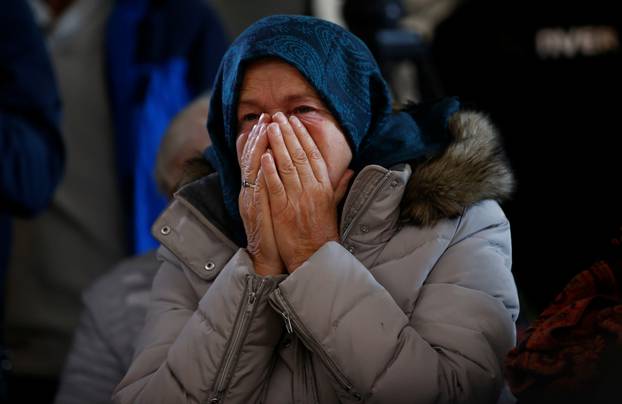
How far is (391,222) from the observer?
173cm

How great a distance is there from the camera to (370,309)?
5.14 ft

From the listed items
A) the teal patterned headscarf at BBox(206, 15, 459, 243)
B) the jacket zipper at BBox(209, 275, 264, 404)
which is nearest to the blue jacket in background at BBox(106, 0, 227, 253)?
the teal patterned headscarf at BBox(206, 15, 459, 243)

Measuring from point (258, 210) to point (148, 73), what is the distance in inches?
55.7

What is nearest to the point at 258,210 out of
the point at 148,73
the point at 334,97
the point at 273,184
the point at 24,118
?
the point at 273,184

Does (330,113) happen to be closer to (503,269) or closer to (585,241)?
(503,269)

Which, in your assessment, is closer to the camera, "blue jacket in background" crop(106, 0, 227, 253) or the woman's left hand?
the woman's left hand

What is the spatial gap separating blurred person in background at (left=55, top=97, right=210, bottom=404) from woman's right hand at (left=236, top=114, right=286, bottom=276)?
0.36 meters

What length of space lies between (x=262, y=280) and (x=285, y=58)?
43cm

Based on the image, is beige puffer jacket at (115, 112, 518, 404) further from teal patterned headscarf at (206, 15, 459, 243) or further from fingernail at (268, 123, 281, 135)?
fingernail at (268, 123, 281, 135)

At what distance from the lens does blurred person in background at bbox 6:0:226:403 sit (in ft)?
9.80

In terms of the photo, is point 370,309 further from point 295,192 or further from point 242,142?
point 242,142

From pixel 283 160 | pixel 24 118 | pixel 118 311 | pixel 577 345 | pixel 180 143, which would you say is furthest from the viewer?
pixel 24 118

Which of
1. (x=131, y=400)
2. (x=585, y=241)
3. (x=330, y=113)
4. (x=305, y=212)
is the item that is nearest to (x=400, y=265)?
(x=305, y=212)

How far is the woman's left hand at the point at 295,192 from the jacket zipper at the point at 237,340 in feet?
0.31
